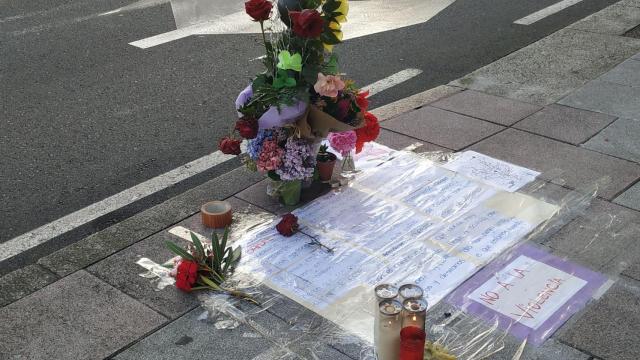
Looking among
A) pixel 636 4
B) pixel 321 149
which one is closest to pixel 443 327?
pixel 321 149

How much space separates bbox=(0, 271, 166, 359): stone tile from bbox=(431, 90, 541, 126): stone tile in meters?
2.99

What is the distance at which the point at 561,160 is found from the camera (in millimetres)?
4762

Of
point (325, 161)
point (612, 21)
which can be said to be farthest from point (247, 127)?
point (612, 21)

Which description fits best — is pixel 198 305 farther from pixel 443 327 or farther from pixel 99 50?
pixel 99 50

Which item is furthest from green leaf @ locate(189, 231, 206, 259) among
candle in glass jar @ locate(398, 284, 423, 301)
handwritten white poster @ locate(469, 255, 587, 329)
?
handwritten white poster @ locate(469, 255, 587, 329)

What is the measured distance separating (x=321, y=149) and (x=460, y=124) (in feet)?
4.45

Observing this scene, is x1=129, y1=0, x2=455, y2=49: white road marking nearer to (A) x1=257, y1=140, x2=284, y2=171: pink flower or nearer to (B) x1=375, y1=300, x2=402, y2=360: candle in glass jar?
(A) x1=257, y1=140, x2=284, y2=171: pink flower

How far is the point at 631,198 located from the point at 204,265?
2397 millimetres

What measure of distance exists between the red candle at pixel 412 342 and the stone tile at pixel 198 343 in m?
0.67

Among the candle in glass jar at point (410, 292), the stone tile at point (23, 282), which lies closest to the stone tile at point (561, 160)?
the candle in glass jar at point (410, 292)

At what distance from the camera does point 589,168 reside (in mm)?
4648

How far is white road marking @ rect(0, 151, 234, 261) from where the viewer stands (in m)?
4.32

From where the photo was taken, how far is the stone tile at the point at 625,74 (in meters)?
6.10

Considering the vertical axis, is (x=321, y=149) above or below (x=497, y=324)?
above
